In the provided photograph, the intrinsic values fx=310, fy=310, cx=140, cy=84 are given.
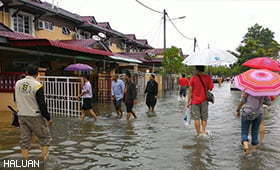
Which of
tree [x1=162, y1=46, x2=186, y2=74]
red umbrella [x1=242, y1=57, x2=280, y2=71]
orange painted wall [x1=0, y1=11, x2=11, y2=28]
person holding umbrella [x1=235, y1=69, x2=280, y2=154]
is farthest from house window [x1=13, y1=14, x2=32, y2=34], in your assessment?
tree [x1=162, y1=46, x2=186, y2=74]

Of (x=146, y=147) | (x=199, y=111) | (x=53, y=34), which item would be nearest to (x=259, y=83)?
(x=199, y=111)

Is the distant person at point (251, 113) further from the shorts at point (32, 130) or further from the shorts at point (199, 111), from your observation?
the shorts at point (32, 130)

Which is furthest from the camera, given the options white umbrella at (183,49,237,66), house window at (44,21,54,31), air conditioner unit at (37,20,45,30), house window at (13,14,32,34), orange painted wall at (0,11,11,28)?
house window at (44,21,54,31)

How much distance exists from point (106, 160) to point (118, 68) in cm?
2171

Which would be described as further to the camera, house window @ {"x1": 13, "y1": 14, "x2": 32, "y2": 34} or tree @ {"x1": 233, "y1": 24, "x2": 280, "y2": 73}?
tree @ {"x1": 233, "y1": 24, "x2": 280, "y2": 73}

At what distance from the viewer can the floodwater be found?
217 inches

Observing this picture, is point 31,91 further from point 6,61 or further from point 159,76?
point 159,76

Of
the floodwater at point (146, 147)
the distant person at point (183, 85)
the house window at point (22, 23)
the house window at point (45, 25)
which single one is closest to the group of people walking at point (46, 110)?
the floodwater at point (146, 147)

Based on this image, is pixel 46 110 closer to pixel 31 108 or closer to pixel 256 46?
pixel 31 108

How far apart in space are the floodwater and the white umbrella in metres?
1.86

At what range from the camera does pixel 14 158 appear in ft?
19.0

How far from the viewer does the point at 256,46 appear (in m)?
42.6

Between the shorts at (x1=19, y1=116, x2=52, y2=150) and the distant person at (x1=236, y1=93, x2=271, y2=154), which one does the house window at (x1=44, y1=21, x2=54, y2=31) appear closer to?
the shorts at (x1=19, y1=116, x2=52, y2=150)

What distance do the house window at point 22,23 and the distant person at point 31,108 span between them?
1280 cm
